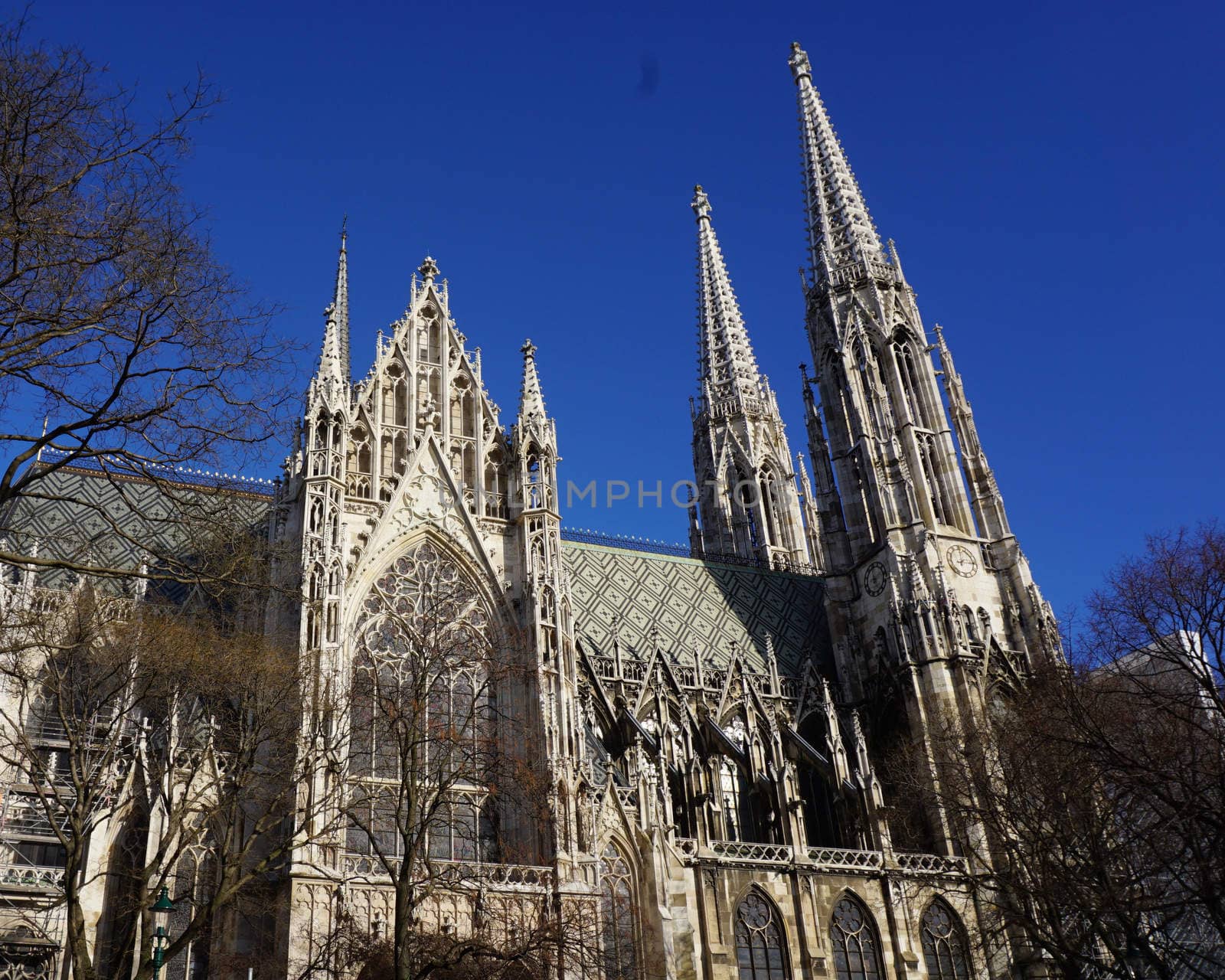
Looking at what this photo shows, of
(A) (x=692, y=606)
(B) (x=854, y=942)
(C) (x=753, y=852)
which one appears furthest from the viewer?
(A) (x=692, y=606)

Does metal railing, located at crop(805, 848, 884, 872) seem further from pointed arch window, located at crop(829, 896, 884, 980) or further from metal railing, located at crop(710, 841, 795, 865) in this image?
pointed arch window, located at crop(829, 896, 884, 980)

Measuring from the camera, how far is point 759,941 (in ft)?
99.4

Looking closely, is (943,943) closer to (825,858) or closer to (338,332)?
(825,858)

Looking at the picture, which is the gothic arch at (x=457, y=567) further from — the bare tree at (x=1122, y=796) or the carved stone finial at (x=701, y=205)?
the carved stone finial at (x=701, y=205)

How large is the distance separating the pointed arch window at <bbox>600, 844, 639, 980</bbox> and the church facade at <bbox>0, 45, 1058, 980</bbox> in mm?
72

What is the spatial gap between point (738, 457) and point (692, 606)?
17.6 meters

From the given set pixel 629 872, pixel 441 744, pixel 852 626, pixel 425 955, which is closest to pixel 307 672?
pixel 441 744

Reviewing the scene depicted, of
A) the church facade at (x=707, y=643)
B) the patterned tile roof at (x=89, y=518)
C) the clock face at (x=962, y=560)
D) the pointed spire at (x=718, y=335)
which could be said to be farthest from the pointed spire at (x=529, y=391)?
the pointed spire at (x=718, y=335)

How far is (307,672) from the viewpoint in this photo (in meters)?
25.0

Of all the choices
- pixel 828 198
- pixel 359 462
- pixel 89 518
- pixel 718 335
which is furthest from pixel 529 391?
pixel 718 335

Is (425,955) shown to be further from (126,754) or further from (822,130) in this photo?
(822,130)

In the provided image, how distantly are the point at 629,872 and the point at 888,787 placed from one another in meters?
11.5

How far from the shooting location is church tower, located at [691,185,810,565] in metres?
56.8

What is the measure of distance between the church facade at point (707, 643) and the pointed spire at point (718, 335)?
40.7 feet
